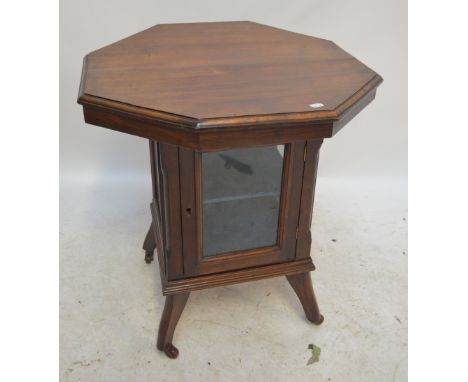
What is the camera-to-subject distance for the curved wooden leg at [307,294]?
55.9 inches

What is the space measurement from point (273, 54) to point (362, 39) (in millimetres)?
750

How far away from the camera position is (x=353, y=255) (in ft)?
5.84

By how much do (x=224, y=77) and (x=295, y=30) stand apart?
849 mm

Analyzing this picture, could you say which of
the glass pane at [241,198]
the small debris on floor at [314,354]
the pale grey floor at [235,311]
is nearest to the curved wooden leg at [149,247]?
the pale grey floor at [235,311]

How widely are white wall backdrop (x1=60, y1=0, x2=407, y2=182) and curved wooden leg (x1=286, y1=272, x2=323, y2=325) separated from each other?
84cm

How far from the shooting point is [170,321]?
136cm

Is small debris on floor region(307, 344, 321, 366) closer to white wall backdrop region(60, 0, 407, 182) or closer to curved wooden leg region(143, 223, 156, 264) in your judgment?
curved wooden leg region(143, 223, 156, 264)

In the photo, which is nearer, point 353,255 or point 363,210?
point 353,255

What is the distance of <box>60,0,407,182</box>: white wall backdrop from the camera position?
1.78 m

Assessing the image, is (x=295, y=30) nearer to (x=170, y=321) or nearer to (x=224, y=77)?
(x=224, y=77)

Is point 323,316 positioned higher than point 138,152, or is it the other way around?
point 138,152

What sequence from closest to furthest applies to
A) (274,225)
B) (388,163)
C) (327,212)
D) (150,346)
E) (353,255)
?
(274,225) < (150,346) < (353,255) < (327,212) < (388,163)

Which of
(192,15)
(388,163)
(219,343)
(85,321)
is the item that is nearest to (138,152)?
(192,15)

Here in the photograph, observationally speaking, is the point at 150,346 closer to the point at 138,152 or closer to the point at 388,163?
the point at 138,152
